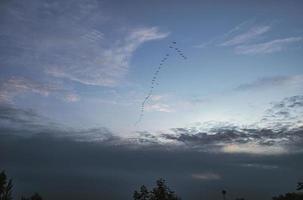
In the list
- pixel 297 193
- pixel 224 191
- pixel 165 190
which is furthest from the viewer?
pixel 297 193

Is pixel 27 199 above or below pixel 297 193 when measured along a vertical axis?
below

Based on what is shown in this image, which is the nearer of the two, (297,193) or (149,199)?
(149,199)

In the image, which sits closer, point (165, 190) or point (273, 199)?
point (165, 190)

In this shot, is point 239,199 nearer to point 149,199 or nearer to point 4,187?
point 149,199

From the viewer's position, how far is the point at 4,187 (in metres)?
44.1

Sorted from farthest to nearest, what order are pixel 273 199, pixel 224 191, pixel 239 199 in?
pixel 239 199, pixel 273 199, pixel 224 191

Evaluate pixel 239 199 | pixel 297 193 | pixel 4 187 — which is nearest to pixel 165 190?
pixel 4 187

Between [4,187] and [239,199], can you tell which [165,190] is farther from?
[239,199]

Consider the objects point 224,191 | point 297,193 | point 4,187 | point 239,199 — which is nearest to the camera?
point 4,187

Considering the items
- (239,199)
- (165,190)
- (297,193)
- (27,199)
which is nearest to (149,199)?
(165,190)

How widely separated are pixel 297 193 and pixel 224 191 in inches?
883

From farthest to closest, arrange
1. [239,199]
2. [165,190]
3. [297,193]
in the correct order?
[239,199] < [297,193] < [165,190]

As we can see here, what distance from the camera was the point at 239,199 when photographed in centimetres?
10050

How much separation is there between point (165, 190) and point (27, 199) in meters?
24.5
